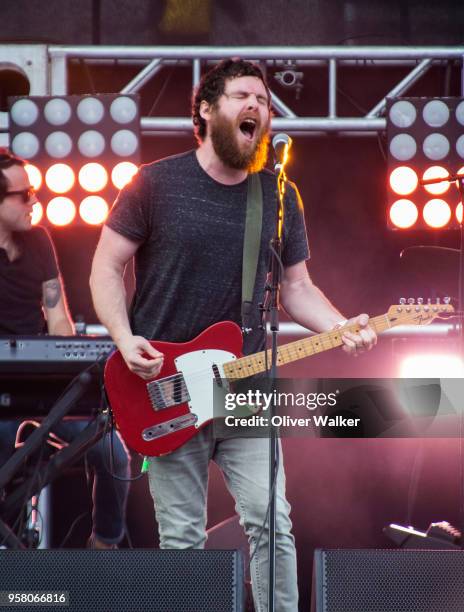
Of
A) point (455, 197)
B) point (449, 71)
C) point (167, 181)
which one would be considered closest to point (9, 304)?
point (167, 181)

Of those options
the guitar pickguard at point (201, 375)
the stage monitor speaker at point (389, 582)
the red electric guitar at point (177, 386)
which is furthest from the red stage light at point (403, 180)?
the stage monitor speaker at point (389, 582)

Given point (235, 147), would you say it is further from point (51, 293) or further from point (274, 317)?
point (51, 293)

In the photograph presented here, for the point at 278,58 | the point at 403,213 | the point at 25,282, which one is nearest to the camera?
the point at 25,282

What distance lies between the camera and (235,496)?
3064 millimetres

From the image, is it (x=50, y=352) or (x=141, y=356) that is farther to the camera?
(x=50, y=352)

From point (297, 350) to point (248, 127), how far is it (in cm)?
76

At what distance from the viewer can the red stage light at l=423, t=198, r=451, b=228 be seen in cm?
519

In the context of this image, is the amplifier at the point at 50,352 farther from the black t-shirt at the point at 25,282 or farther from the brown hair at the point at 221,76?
the brown hair at the point at 221,76

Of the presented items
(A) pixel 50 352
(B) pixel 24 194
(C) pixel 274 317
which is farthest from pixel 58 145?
(C) pixel 274 317

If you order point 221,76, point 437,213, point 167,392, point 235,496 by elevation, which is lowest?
point 235,496

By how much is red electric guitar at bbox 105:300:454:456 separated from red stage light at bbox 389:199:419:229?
7.29 ft

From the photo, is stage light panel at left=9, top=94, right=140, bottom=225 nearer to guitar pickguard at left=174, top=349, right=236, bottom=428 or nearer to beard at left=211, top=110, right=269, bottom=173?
beard at left=211, top=110, right=269, bottom=173

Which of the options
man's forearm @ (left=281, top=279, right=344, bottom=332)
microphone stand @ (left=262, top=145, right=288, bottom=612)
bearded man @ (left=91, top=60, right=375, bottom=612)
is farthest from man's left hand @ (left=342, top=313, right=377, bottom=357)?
microphone stand @ (left=262, top=145, right=288, bottom=612)

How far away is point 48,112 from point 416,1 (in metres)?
2.35
